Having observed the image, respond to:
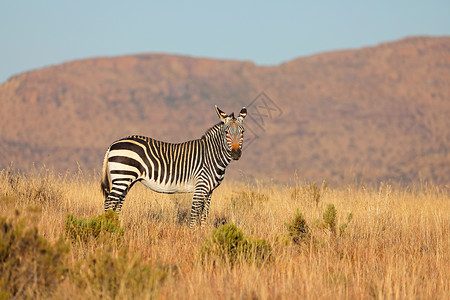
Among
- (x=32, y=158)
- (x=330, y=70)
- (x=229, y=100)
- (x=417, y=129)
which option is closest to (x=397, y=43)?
(x=330, y=70)

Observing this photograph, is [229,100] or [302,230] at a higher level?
[229,100]

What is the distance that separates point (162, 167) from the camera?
29.8ft

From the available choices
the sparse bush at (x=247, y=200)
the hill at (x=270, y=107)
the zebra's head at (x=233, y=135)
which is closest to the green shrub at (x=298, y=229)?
the zebra's head at (x=233, y=135)

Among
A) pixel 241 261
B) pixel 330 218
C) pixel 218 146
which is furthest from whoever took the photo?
pixel 218 146

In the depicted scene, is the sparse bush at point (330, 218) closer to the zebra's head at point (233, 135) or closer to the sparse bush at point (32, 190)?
the zebra's head at point (233, 135)

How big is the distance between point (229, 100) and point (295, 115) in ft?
40.0

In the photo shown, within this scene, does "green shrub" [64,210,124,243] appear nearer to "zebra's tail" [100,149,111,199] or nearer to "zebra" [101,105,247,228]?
"zebra" [101,105,247,228]

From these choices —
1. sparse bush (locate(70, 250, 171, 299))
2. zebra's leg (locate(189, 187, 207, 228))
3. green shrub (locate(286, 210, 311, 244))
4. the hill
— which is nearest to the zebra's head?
zebra's leg (locate(189, 187, 207, 228))

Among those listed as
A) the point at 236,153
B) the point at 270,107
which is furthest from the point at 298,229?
the point at 270,107

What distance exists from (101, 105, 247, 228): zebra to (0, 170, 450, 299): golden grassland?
0.61 metres

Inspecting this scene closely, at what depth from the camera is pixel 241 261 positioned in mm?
6328

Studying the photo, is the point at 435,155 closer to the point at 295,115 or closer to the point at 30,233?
the point at 295,115

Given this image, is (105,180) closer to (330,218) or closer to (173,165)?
(173,165)

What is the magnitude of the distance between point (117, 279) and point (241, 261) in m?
1.94
